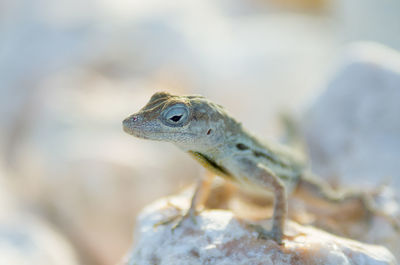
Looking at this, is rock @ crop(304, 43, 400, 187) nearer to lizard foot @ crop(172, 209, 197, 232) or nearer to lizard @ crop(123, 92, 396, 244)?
lizard @ crop(123, 92, 396, 244)

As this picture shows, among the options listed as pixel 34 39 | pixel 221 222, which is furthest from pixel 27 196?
pixel 221 222

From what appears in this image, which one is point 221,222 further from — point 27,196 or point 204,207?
point 27,196

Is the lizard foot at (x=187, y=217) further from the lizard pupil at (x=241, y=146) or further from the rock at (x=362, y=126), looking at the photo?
the rock at (x=362, y=126)

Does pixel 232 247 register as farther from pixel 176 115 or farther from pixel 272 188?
pixel 176 115

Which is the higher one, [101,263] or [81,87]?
[81,87]

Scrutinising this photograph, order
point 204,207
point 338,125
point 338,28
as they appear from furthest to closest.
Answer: point 338,28
point 338,125
point 204,207
